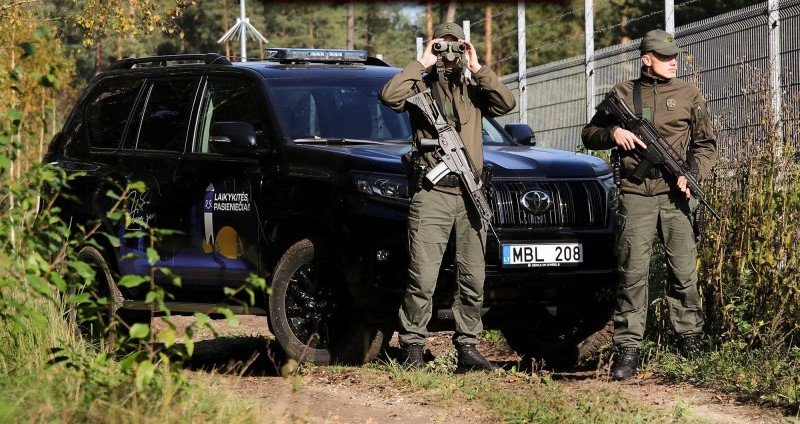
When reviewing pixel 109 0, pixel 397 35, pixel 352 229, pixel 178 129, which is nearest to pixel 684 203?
pixel 352 229

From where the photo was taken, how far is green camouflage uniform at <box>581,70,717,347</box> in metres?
8.14

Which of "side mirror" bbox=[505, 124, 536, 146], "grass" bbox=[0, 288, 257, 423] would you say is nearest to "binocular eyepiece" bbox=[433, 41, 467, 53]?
"side mirror" bbox=[505, 124, 536, 146]

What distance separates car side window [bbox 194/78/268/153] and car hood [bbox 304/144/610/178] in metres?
0.77

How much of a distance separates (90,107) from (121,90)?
369 mm

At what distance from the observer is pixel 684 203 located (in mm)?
8266

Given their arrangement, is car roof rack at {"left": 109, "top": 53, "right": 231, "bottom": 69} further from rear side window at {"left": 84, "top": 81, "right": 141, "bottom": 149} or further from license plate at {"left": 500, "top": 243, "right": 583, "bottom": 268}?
license plate at {"left": 500, "top": 243, "right": 583, "bottom": 268}

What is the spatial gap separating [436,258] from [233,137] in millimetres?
1484

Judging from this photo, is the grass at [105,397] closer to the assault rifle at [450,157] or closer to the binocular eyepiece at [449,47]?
the assault rifle at [450,157]

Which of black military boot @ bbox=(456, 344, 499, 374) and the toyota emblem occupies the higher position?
the toyota emblem

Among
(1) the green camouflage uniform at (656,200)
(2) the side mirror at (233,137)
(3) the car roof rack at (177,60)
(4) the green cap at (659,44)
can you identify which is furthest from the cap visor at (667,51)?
(3) the car roof rack at (177,60)

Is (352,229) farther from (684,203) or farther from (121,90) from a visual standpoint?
(121,90)

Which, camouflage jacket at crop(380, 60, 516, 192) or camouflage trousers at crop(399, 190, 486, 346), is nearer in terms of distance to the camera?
camouflage trousers at crop(399, 190, 486, 346)

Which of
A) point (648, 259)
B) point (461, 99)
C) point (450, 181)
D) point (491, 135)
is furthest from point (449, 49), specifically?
point (648, 259)

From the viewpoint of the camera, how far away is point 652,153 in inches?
316
